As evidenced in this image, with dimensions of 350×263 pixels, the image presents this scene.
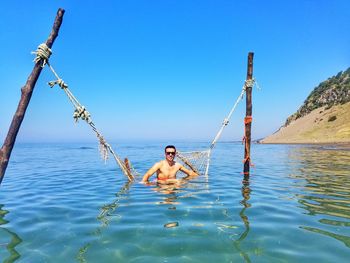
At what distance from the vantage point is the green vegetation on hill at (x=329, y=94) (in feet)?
219

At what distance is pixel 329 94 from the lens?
72.1m

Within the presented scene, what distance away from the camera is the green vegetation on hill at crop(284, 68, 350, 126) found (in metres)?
66.9

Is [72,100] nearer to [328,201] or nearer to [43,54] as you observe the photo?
[43,54]

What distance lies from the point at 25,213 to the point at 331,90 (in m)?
77.2

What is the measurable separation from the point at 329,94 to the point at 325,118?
17755 millimetres

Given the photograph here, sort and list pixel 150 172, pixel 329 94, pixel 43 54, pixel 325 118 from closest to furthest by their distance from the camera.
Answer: pixel 43 54 → pixel 150 172 → pixel 325 118 → pixel 329 94

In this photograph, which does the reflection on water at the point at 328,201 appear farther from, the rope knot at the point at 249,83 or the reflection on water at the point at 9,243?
the reflection on water at the point at 9,243

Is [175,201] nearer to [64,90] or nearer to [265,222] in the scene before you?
[265,222]

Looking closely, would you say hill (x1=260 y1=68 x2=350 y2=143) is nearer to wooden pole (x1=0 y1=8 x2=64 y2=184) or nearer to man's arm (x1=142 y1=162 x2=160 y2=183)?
man's arm (x1=142 y1=162 x2=160 y2=183)

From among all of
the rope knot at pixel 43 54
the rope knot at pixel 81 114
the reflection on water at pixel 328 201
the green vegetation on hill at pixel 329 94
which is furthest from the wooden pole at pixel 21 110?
the green vegetation on hill at pixel 329 94

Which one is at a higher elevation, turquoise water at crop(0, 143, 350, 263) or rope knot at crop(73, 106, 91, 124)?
rope knot at crop(73, 106, 91, 124)

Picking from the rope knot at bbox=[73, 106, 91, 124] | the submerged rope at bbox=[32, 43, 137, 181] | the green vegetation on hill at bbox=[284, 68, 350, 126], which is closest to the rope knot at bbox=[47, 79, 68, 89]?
the submerged rope at bbox=[32, 43, 137, 181]

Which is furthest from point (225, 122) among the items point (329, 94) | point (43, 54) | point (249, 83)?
point (329, 94)

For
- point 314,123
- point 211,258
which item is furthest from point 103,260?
point 314,123
